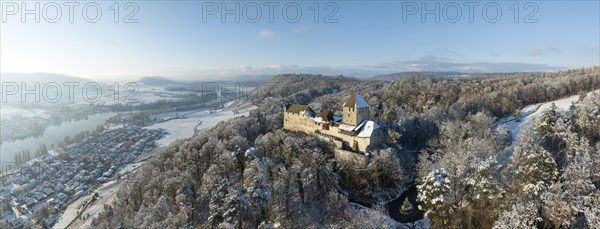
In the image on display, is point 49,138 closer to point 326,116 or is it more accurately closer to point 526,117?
point 326,116

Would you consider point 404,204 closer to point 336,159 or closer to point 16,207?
point 336,159

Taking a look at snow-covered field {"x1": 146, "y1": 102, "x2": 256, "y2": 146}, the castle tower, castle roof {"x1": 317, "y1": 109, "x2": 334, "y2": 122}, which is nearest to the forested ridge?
castle roof {"x1": 317, "y1": 109, "x2": 334, "y2": 122}

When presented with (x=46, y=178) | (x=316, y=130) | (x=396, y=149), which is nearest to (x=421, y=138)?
(x=396, y=149)

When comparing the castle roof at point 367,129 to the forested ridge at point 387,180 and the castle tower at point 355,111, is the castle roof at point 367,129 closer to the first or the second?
the castle tower at point 355,111

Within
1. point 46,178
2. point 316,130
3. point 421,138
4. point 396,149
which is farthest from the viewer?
point 46,178

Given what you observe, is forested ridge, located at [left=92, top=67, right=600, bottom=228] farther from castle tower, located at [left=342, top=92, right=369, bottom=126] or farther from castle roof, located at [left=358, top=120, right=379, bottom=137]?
castle tower, located at [left=342, top=92, right=369, bottom=126]

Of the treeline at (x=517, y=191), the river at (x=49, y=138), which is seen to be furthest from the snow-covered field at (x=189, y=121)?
the treeline at (x=517, y=191)

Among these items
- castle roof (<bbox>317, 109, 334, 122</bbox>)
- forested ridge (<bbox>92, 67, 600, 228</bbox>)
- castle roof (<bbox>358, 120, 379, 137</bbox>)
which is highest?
castle roof (<bbox>317, 109, 334, 122</bbox>)
